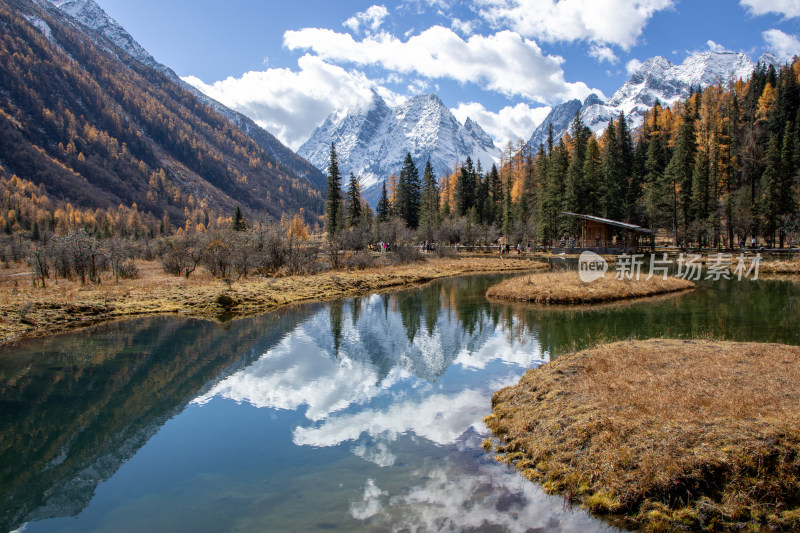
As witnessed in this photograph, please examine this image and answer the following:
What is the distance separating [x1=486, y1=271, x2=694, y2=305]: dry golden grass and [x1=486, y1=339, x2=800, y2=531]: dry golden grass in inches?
630

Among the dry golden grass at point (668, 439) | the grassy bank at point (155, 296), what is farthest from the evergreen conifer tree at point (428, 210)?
the dry golden grass at point (668, 439)

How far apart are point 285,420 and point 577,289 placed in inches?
862

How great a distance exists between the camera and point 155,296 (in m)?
27.7

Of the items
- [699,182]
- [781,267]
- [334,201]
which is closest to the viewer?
[781,267]

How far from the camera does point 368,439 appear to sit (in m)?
9.63

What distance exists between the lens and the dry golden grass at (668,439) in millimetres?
5809

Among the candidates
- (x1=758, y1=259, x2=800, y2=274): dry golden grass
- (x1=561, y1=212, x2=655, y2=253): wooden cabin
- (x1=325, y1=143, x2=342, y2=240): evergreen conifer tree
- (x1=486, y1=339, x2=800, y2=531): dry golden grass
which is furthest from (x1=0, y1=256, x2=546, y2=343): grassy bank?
(x1=325, y1=143, x2=342, y2=240): evergreen conifer tree

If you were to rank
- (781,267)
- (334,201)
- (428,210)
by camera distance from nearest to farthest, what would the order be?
(781,267)
(334,201)
(428,210)

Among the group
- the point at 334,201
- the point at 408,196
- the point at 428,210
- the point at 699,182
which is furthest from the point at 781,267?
the point at 408,196

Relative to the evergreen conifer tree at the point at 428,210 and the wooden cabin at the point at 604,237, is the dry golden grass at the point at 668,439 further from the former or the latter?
the evergreen conifer tree at the point at 428,210

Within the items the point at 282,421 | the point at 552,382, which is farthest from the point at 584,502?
the point at 282,421

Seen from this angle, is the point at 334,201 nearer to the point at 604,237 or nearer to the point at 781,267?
the point at 604,237

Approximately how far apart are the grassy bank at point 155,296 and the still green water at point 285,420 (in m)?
2.34

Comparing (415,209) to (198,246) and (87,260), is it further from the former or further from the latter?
(87,260)
